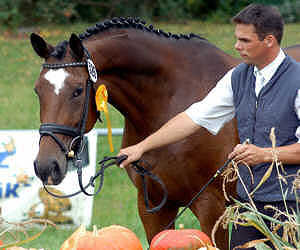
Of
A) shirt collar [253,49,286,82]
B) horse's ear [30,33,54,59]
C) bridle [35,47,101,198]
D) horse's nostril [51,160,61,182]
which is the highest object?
shirt collar [253,49,286,82]

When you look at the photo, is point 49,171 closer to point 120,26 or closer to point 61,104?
point 61,104

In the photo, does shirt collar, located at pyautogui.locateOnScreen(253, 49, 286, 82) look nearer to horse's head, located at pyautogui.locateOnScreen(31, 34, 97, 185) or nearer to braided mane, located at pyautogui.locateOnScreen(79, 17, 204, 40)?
horse's head, located at pyautogui.locateOnScreen(31, 34, 97, 185)

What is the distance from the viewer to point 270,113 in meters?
2.67

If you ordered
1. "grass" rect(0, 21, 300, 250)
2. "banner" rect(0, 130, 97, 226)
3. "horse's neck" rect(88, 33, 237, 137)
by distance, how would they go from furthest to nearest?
1. "grass" rect(0, 21, 300, 250)
2. "banner" rect(0, 130, 97, 226)
3. "horse's neck" rect(88, 33, 237, 137)

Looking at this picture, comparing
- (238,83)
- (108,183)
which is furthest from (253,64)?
(108,183)

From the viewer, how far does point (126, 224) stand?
6.00 m

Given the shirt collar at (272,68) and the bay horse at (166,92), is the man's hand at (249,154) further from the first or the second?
the bay horse at (166,92)

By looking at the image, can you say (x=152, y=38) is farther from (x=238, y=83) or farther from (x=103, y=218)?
(x=103, y=218)

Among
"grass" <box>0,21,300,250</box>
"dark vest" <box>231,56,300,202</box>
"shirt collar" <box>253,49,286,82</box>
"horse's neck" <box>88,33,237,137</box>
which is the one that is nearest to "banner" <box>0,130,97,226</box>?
"grass" <box>0,21,300,250</box>

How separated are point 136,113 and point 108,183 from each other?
156 inches

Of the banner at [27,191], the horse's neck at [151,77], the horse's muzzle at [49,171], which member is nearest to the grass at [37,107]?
the banner at [27,191]

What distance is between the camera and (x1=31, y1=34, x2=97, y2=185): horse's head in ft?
10.1

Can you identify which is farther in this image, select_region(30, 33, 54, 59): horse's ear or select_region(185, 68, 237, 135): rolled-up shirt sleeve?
select_region(30, 33, 54, 59): horse's ear

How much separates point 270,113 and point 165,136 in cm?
51
